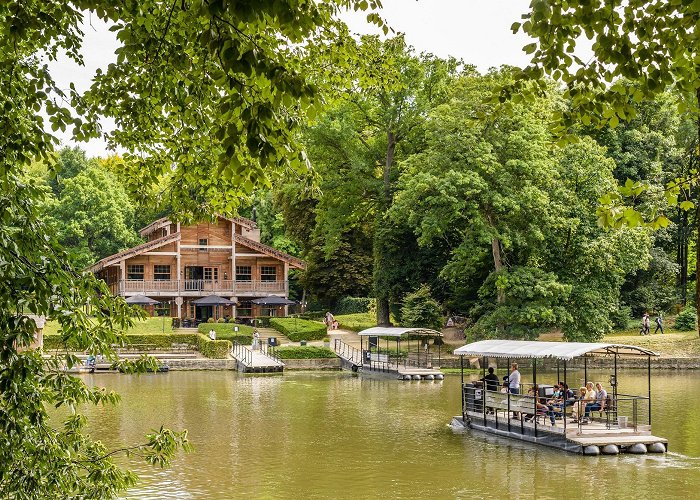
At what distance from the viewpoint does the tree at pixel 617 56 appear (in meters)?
6.34

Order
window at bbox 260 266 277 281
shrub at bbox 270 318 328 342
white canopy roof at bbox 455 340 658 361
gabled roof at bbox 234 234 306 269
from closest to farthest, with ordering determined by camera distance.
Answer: white canopy roof at bbox 455 340 658 361 < shrub at bbox 270 318 328 342 < gabled roof at bbox 234 234 306 269 < window at bbox 260 266 277 281

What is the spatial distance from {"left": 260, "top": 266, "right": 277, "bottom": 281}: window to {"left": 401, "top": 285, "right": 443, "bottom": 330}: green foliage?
19312 millimetres

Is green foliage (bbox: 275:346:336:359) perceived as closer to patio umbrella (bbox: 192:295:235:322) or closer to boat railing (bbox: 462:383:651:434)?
patio umbrella (bbox: 192:295:235:322)

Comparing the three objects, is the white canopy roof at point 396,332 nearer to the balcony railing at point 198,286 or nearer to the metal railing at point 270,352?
the metal railing at point 270,352

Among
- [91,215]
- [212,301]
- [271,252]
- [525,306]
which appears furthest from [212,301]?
[525,306]

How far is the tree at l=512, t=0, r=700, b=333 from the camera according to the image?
634 centimetres

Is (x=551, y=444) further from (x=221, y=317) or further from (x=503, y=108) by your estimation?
(x=221, y=317)

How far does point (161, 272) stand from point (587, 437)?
50162mm

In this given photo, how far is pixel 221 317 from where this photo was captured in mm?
65812

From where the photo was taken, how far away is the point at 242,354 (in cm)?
4912

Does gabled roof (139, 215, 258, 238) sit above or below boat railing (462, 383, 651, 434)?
above

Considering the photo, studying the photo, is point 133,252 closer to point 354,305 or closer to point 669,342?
point 354,305

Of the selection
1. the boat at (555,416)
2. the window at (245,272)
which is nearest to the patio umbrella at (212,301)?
the window at (245,272)

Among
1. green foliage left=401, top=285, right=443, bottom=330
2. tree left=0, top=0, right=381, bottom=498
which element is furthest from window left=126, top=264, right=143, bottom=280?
tree left=0, top=0, right=381, bottom=498
